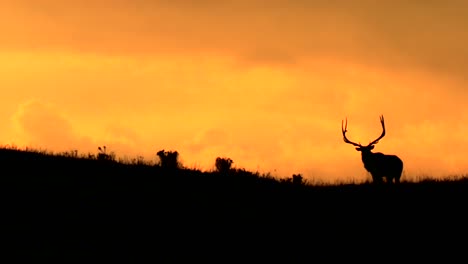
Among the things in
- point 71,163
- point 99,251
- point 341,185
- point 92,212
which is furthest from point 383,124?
point 99,251

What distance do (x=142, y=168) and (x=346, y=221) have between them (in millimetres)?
7047

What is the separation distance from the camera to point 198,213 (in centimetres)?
2258

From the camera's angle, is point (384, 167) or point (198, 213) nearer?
point (198, 213)

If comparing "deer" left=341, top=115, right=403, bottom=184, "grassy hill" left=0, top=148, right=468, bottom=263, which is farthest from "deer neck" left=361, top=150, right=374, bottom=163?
"grassy hill" left=0, top=148, right=468, bottom=263

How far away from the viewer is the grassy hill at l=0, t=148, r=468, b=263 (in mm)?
19531

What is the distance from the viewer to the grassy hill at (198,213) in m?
19.5

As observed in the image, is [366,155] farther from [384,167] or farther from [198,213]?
[198,213]

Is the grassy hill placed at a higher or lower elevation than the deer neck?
lower

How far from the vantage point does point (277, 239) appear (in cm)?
2111

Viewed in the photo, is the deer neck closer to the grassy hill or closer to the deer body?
the deer body

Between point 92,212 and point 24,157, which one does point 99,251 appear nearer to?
point 92,212

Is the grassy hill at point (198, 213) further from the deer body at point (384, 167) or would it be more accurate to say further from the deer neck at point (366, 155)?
the deer neck at point (366, 155)

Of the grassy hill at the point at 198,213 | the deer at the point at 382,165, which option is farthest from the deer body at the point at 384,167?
the grassy hill at the point at 198,213

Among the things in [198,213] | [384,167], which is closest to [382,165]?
[384,167]
